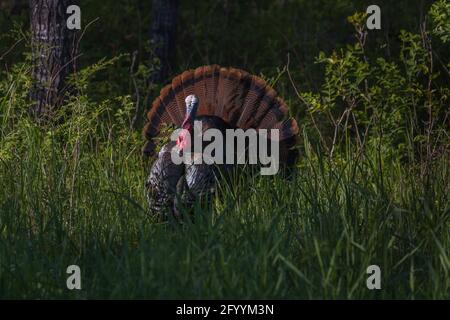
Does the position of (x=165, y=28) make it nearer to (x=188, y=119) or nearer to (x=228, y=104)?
(x=228, y=104)

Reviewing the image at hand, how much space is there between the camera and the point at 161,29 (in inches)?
438

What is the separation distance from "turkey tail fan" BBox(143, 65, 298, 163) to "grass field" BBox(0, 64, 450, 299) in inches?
30.1

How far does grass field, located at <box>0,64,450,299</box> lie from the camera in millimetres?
4398

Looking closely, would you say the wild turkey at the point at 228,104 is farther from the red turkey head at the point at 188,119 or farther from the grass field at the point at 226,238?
the grass field at the point at 226,238

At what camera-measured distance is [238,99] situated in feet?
22.1

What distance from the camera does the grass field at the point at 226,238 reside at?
4398 mm

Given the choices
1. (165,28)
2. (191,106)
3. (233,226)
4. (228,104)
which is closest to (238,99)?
(228,104)

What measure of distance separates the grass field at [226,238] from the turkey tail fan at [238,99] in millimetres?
765

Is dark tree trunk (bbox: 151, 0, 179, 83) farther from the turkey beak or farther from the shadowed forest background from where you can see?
the turkey beak

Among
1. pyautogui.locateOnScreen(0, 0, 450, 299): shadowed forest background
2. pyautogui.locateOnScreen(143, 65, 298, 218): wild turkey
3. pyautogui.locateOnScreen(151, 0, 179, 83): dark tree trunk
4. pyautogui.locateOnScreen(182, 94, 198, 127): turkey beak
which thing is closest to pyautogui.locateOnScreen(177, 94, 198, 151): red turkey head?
pyautogui.locateOnScreen(182, 94, 198, 127): turkey beak

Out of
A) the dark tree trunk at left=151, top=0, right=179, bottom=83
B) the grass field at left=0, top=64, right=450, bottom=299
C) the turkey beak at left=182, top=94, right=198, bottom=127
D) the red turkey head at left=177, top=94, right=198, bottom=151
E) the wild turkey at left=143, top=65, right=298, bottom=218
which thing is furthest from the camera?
the dark tree trunk at left=151, top=0, right=179, bottom=83

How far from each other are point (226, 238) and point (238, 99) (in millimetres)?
1973
